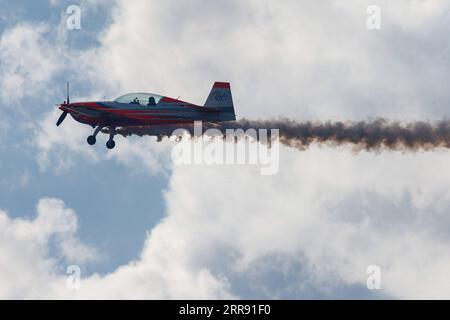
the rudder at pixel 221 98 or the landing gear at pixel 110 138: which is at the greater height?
the rudder at pixel 221 98

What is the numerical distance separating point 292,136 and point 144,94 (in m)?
9.45

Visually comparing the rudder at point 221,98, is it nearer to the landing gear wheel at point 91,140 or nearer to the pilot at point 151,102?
the pilot at point 151,102

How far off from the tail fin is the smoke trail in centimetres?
144

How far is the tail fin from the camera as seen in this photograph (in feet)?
225

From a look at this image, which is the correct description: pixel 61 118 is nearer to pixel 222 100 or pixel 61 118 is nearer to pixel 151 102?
pixel 151 102

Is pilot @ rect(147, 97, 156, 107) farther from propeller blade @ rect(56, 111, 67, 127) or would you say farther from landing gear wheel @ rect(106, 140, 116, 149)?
propeller blade @ rect(56, 111, 67, 127)

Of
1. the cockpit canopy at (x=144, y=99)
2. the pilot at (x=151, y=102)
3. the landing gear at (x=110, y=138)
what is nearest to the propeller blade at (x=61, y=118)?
the landing gear at (x=110, y=138)

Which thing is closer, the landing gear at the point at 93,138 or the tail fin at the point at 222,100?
the tail fin at the point at 222,100

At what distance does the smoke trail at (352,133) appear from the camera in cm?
6619
